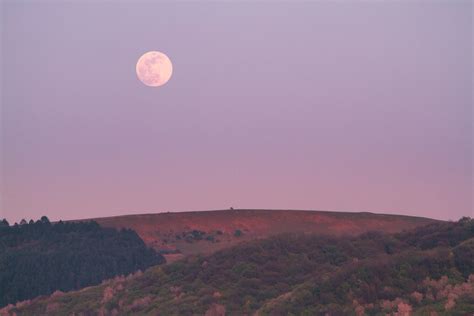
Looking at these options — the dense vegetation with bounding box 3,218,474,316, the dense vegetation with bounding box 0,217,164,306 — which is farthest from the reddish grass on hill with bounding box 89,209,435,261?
the dense vegetation with bounding box 3,218,474,316

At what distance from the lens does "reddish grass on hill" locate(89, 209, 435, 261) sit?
87.6m

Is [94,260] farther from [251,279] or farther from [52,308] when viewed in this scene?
[251,279]

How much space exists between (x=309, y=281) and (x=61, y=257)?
40.5 metres

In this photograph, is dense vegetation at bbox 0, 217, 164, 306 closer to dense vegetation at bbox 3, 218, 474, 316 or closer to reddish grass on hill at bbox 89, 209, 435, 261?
reddish grass on hill at bbox 89, 209, 435, 261

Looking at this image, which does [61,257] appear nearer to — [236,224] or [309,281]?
[236,224]

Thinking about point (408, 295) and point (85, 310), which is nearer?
point (408, 295)

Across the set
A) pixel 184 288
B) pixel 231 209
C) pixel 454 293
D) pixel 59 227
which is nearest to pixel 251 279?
pixel 184 288

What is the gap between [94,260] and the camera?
65938 millimetres

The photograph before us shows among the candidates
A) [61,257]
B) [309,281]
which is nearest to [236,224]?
Answer: [61,257]

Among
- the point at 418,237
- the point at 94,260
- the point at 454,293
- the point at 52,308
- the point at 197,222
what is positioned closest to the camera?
the point at 454,293

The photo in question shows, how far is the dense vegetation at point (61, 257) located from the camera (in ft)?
193

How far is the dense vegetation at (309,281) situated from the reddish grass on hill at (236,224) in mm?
43544

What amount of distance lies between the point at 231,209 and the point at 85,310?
68745 millimetres

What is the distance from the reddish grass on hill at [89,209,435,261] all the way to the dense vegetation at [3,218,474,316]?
43544mm
